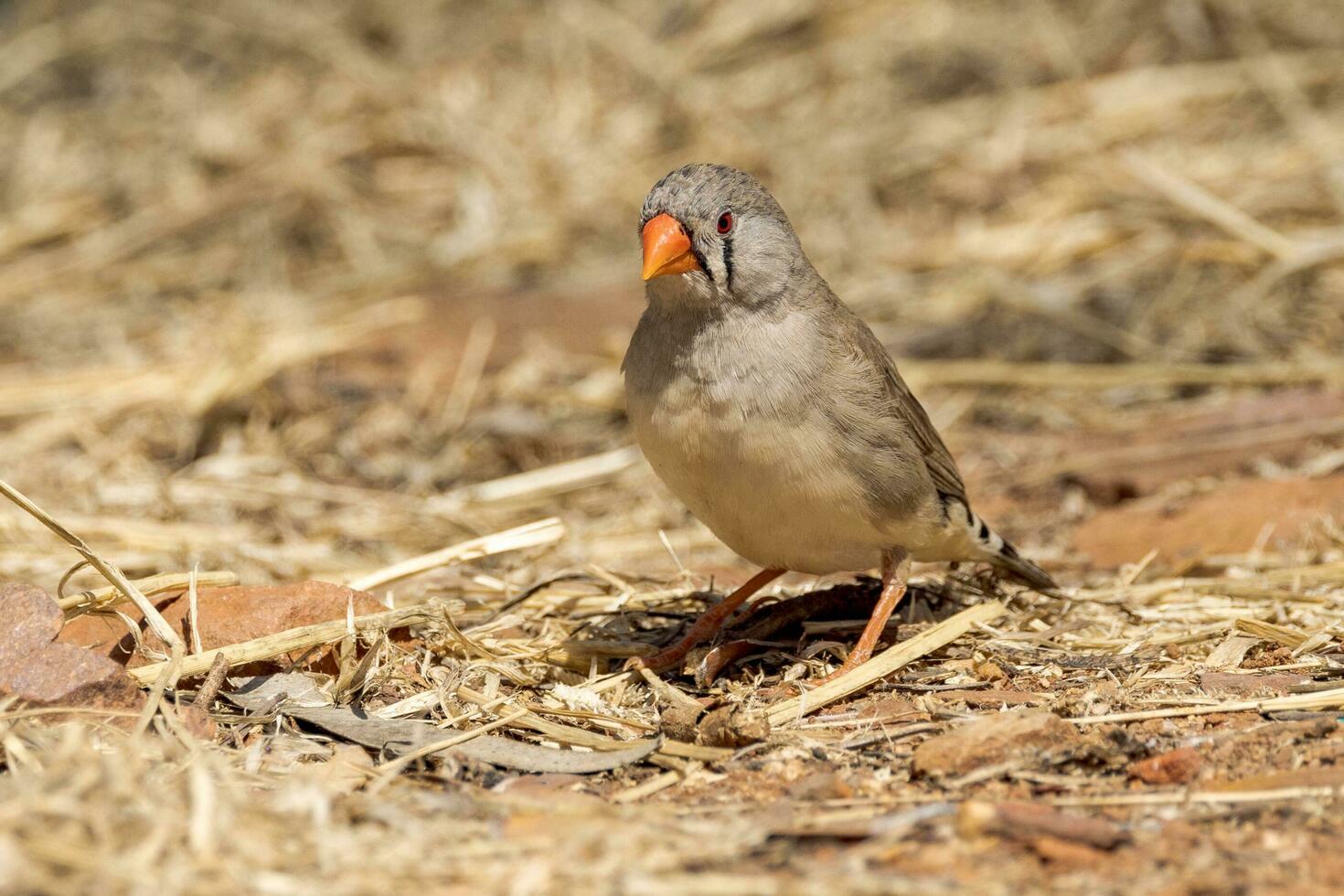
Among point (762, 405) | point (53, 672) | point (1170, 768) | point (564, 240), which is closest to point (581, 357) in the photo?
point (564, 240)

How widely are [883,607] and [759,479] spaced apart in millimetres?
567

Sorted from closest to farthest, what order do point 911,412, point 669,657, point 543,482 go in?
1. point 669,657
2. point 911,412
3. point 543,482

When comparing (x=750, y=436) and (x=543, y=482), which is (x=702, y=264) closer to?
(x=750, y=436)

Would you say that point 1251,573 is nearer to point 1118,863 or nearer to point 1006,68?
point 1118,863

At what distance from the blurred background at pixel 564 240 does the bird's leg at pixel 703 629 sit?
0.72 metres

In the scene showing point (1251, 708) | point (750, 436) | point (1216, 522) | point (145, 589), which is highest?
point (750, 436)

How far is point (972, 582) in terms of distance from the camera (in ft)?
14.3

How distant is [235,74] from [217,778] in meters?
7.57

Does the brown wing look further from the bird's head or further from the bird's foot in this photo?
the bird's foot

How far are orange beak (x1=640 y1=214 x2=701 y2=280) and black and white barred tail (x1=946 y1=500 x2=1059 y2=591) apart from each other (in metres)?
1.01

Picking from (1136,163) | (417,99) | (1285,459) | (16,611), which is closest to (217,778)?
(16,611)

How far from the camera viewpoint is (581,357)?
664 centimetres

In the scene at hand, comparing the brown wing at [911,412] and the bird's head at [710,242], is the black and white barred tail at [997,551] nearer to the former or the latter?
the brown wing at [911,412]

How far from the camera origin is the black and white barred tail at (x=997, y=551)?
3891 mm
